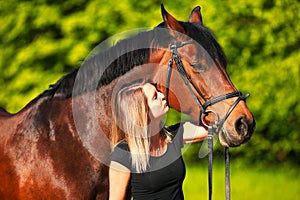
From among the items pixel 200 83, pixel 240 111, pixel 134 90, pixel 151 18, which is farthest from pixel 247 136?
pixel 151 18

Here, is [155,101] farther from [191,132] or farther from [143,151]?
[191,132]

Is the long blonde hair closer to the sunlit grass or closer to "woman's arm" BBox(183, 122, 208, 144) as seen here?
"woman's arm" BBox(183, 122, 208, 144)

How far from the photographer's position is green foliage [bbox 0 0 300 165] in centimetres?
829

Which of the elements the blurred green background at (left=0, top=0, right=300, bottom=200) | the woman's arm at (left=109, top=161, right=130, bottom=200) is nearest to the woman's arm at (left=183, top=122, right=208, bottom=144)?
the woman's arm at (left=109, top=161, right=130, bottom=200)

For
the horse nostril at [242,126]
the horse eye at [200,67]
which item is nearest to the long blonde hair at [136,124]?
the horse eye at [200,67]

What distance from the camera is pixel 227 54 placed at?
8.50 metres

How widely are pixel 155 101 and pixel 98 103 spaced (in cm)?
37

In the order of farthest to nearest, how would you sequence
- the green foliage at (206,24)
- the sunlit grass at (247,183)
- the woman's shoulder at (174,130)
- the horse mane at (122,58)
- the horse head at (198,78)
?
the sunlit grass at (247,183)
the green foliage at (206,24)
the woman's shoulder at (174,130)
the horse mane at (122,58)
the horse head at (198,78)

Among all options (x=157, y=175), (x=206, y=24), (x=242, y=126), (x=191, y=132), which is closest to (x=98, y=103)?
(x=157, y=175)

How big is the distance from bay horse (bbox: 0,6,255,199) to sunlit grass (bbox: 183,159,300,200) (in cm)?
449

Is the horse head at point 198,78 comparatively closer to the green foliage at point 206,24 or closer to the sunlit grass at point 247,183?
the green foliage at point 206,24

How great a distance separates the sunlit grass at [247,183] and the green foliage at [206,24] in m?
0.21

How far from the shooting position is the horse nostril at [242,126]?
375 centimetres

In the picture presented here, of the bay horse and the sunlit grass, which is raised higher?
the bay horse
